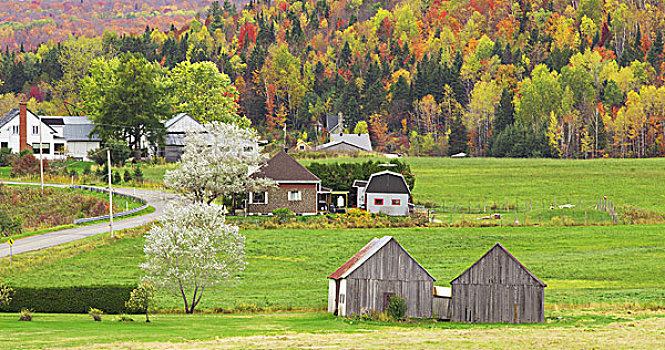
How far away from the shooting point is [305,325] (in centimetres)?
3244

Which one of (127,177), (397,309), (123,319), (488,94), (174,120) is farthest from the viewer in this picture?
(488,94)

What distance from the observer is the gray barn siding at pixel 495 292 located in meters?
36.0

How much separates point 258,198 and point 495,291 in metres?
37.4

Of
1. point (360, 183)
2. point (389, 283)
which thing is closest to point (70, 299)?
point (389, 283)

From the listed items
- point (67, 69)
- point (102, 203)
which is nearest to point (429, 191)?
point (102, 203)

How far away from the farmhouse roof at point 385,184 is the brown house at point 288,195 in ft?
14.1

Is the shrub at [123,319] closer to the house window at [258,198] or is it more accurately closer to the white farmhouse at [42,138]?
the house window at [258,198]

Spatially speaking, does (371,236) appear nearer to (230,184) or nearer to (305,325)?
(230,184)

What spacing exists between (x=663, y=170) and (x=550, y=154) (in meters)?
38.8

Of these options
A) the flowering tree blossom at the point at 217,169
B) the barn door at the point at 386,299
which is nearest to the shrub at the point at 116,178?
the flowering tree blossom at the point at 217,169

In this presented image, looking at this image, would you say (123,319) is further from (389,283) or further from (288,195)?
(288,195)

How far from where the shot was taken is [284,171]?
72938 millimetres

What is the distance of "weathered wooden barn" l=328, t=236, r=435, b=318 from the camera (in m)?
36.3

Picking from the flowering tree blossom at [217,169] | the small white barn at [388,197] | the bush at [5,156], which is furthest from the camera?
the bush at [5,156]
